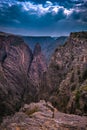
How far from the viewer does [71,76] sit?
13175cm

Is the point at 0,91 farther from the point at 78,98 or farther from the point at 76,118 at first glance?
the point at 76,118

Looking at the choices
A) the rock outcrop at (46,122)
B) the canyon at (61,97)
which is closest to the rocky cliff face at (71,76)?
the canyon at (61,97)

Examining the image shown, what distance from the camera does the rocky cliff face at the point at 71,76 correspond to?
105375 mm

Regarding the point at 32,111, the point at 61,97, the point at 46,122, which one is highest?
the point at 46,122

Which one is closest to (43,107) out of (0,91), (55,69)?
(55,69)

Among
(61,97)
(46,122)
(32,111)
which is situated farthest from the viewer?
(61,97)

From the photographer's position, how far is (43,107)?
8688 centimetres

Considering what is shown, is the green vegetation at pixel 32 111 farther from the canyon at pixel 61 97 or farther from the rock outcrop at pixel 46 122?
the rock outcrop at pixel 46 122

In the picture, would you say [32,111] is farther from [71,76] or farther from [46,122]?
[71,76]

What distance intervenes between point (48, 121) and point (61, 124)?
11.2 feet

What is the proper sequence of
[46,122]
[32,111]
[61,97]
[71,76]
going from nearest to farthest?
[46,122] → [32,111] → [61,97] → [71,76]

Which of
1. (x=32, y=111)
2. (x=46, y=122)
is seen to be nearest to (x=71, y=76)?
(x=32, y=111)

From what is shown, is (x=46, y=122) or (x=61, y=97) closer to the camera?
(x=46, y=122)

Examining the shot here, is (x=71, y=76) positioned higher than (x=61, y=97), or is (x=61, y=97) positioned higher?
(x=71, y=76)
